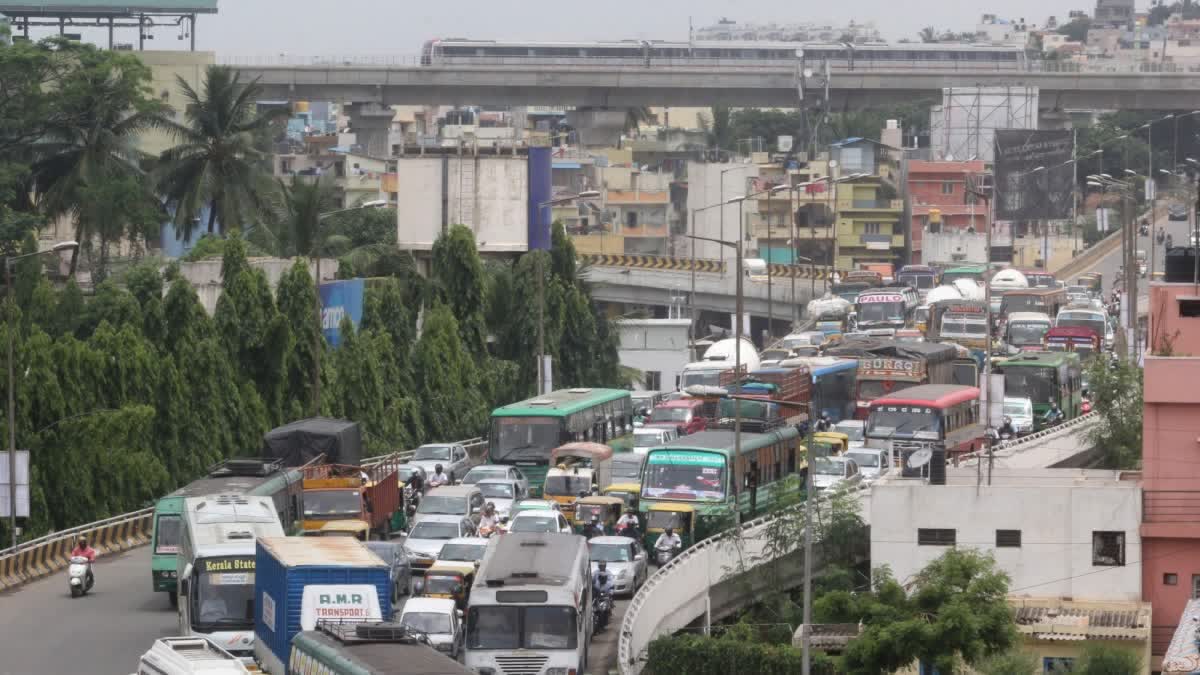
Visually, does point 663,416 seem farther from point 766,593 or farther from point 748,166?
point 748,166

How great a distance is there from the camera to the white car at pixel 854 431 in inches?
2062

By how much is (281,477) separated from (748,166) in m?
86.7

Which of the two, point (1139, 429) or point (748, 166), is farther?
point (748, 166)

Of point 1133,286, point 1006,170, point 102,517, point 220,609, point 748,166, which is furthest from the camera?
point 748,166

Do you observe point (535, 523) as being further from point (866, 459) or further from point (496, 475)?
point (866, 459)

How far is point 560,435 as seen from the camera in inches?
1945

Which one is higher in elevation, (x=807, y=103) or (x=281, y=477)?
(x=807, y=103)

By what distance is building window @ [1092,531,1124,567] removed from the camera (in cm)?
3734

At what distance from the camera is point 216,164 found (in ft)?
263

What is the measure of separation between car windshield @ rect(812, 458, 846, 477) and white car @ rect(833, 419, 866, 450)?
603 cm

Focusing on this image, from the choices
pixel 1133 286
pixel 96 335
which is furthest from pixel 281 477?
pixel 1133 286

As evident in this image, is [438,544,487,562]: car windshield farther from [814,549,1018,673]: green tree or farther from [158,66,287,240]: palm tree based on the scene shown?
[158,66,287,240]: palm tree

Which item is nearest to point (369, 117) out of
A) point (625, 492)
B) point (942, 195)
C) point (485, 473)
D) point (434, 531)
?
point (942, 195)

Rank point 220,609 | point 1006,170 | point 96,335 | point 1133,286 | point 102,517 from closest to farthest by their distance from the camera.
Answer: point 220,609 → point 102,517 → point 96,335 → point 1133,286 → point 1006,170
